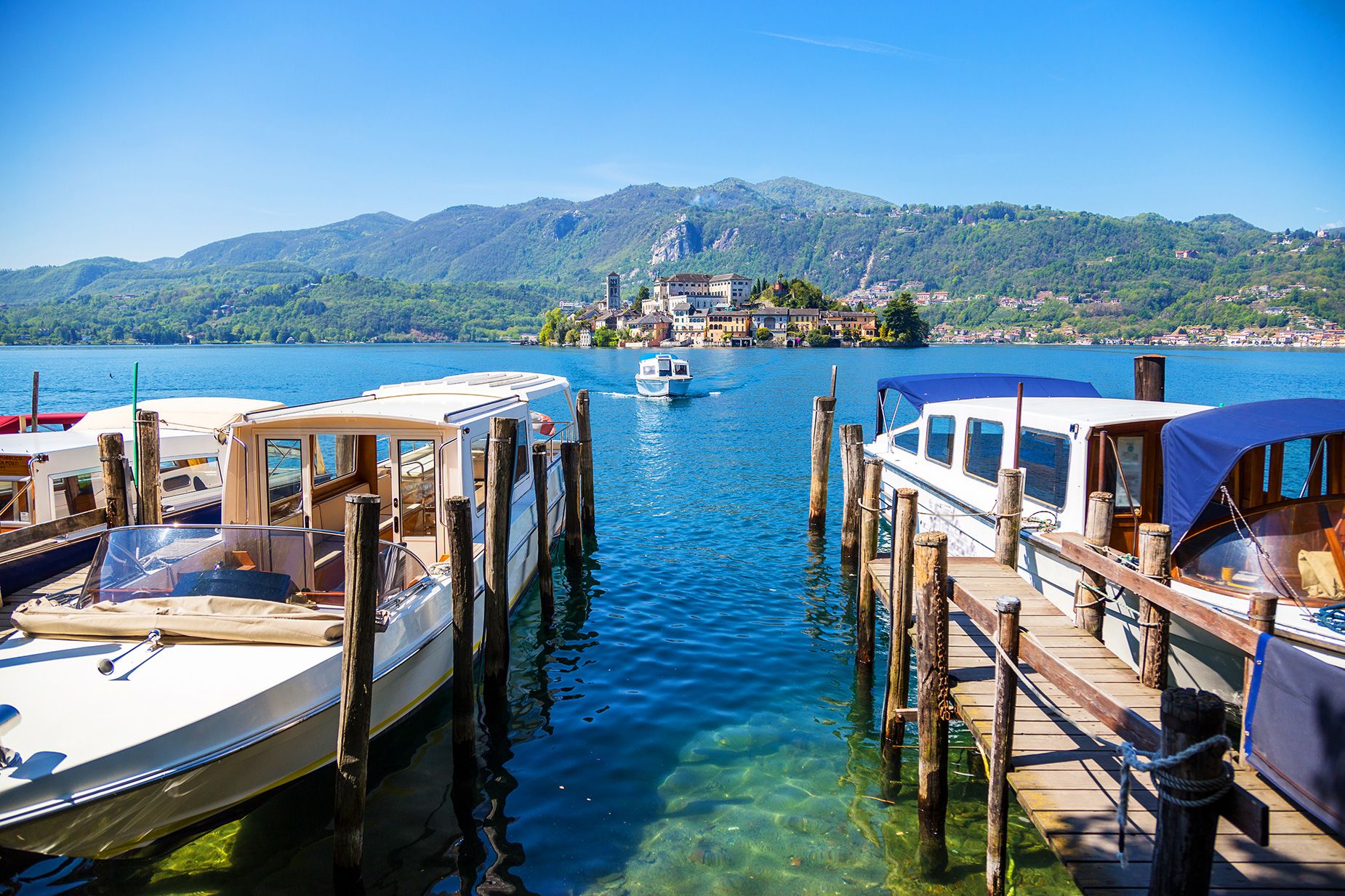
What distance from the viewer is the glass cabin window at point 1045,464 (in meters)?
10.1

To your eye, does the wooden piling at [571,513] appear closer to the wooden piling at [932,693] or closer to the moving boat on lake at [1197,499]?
the moving boat on lake at [1197,499]

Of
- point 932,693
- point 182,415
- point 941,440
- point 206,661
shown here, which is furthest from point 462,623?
point 182,415

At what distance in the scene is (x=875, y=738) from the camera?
843 centimetres

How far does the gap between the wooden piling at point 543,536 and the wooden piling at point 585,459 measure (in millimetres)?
4405

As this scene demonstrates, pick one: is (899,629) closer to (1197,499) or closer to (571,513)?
(1197,499)

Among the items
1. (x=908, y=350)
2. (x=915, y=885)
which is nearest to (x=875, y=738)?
(x=915, y=885)

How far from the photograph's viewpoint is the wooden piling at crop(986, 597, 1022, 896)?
5.18m

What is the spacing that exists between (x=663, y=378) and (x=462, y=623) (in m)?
48.9

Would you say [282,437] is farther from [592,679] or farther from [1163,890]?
[1163,890]

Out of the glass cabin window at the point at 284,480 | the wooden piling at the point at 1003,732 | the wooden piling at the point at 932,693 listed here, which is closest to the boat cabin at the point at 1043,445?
the wooden piling at the point at 932,693

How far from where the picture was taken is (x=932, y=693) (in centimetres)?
620

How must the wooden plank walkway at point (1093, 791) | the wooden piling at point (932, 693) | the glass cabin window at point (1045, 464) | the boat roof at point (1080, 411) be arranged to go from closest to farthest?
1. the wooden plank walkway at point (1093, 791)
2. the wooden piling at point (932, 693)
3. the boat roof at point (1080, 411)
4. the glass cabin window at point (1045, 464)

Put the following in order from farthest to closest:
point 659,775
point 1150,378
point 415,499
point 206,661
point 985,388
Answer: point 985,388, point 1150,378, point 415,499, point 659,775, point 206,661

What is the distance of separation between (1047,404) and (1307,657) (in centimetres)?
742
